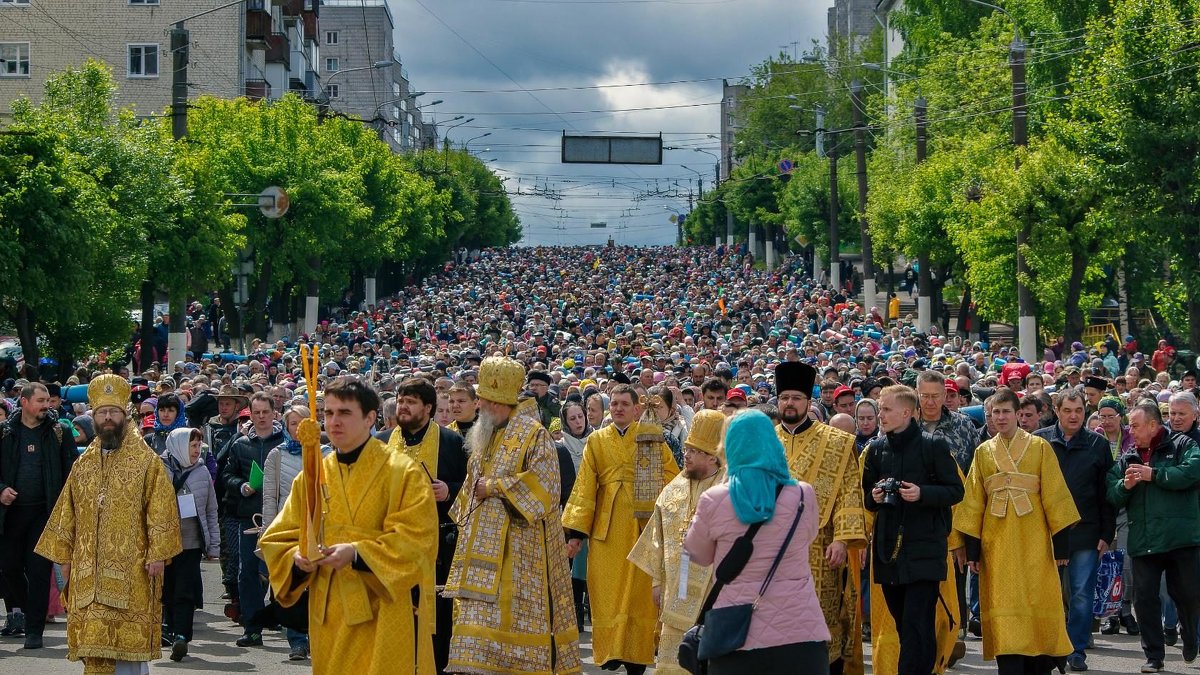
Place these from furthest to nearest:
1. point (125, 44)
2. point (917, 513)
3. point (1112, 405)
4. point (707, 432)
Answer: point (125, 44) < point (1112, 405) < point (917, 513) < point (707, 432)

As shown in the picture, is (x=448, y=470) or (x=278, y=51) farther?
(x=278, y=51)

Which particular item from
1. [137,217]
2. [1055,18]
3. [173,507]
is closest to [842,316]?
[1055,18]

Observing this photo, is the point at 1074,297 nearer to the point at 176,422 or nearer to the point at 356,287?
the point at 176,422

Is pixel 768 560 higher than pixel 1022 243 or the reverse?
the reverse

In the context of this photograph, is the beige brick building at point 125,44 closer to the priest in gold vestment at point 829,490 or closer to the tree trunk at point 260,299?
the tree trunk at point 260,299

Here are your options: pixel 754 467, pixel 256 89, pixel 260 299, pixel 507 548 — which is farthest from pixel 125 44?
pixel 754 467

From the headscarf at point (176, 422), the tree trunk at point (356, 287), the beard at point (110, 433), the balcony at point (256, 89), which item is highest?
the balcony at point (256, 89)

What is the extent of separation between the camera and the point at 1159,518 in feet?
39.9

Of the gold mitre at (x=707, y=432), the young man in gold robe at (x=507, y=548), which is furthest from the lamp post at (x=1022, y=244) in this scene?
the gold mitre at (x=707, y=432)

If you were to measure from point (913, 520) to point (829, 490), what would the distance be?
535 millimetres

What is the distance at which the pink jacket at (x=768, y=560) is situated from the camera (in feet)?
22.4

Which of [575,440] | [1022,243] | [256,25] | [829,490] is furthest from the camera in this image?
[256,25]

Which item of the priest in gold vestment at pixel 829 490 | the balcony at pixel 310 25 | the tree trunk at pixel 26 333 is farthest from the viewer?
the balcony at pixel 310 25

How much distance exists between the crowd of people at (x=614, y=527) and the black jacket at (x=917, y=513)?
1 centimetres
